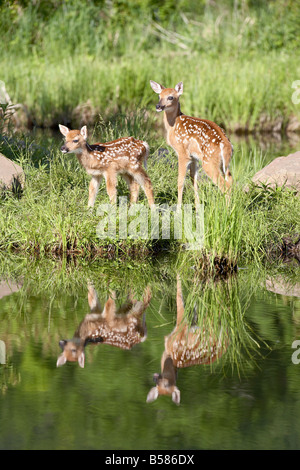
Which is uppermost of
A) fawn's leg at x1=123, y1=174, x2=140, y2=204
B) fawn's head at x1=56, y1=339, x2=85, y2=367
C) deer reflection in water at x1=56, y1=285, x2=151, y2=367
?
fawn's head at x1=56, y1=339, x2=85, y2=367

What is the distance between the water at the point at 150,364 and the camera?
17.1 feet

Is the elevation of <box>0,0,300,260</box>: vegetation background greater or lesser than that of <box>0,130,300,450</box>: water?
lesser

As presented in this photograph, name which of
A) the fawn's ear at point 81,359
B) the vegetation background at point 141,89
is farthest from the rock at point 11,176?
the fawn's ear at point 81,359

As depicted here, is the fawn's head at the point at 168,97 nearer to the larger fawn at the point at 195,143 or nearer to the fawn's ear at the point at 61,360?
the larger fawn at the point at 195,143

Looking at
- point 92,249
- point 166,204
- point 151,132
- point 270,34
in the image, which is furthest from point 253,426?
point 270,34

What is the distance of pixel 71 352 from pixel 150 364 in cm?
59

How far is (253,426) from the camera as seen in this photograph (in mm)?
5301

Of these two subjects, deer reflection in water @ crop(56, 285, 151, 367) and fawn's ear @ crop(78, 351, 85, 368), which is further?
deer reflection in water @ crop(56, 285, 151, 367)

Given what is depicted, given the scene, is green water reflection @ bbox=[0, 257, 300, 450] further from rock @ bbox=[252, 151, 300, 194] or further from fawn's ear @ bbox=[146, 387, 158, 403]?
rock @ bbox=[252, 151, 300, 194]

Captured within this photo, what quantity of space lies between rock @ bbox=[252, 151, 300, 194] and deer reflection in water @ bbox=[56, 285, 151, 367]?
3654 mm

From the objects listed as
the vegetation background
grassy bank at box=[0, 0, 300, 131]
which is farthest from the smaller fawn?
grassy bank at box=[0, 0, 300, 131]

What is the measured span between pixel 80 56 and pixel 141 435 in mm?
17797

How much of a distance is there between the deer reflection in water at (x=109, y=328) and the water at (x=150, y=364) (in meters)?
0.06

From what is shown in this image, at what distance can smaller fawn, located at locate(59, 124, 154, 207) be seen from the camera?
9.75m
